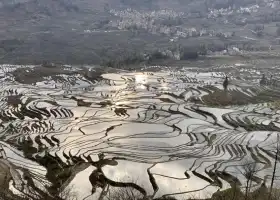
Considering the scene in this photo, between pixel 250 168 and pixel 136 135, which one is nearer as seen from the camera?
pixel 250 168

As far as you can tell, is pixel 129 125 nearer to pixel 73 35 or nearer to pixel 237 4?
pixel 73 35

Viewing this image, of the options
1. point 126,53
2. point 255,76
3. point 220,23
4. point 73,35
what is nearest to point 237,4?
point 220,23

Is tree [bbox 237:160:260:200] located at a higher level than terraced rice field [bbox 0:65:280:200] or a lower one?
higher

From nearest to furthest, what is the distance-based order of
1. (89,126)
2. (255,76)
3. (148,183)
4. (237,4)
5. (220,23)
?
1. (148,183)
2. (89,126)
3. (255,76)
4. (220,23)
5. (237,4)

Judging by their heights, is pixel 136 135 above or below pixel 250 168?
below

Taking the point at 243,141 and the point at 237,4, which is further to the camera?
the point at 237,4

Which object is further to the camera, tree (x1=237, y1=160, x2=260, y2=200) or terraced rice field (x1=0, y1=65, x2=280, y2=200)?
terraced rice field (x1=0, y1=65, x2=280, y2=200)

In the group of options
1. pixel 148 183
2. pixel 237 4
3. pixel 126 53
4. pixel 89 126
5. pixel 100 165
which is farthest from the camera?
pixel 237 4

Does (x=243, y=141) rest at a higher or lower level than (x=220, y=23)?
higher
